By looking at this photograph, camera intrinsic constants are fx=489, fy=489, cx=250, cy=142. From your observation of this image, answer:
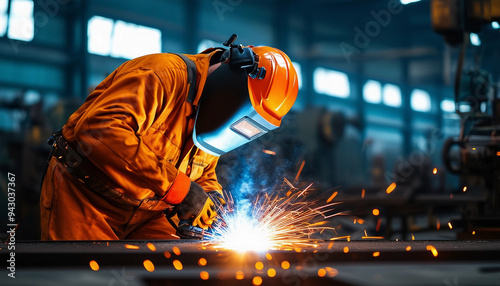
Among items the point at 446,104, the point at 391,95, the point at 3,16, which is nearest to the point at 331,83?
the point at 391,95

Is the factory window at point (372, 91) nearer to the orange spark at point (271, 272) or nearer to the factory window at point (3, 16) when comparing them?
the factory window at point (3, 16)

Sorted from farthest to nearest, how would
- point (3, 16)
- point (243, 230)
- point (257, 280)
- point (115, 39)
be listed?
1. point (115, 39)
2. point (3, 16)
3. point (243, 230)
4. point (257, 280)

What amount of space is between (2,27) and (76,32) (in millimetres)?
1149

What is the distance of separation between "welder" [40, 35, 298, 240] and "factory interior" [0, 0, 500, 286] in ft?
0.83

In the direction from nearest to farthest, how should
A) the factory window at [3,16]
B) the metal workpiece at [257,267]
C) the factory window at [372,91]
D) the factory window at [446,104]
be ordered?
the metal workpiece at [257,267], the factory window at [3,16], the factory window at [372,91], the factory window at [446,104]

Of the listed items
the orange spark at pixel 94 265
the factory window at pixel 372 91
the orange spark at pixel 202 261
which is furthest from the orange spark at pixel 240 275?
the factory window at pixel 372 91

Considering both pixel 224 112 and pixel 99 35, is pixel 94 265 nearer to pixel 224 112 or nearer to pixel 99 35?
pixel 224 112

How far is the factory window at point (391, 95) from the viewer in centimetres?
1092

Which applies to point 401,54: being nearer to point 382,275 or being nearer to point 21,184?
point 21,184

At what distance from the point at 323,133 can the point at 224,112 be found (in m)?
5.96

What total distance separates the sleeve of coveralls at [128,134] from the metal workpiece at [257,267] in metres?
0.43

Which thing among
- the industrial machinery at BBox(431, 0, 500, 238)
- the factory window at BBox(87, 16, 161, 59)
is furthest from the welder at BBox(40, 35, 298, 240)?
the factory window at BBox(87, 16, 161, 59)

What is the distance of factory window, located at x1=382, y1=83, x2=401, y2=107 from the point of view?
10922 mm

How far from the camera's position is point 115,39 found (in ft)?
25.0
